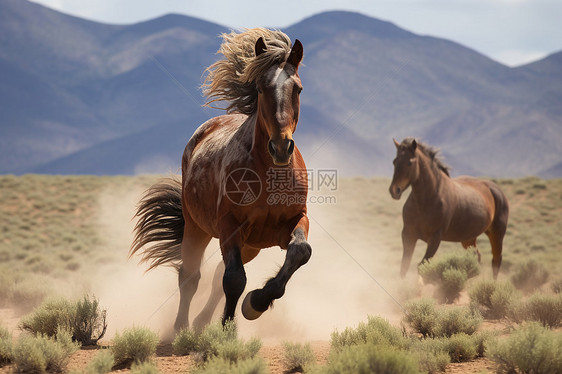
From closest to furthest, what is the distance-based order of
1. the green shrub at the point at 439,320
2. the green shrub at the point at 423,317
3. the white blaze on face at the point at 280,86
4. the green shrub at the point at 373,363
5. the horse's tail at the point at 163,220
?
the green shrub at the point at 373,363 → the white blaze on face at the point at 280,86 → the green shrub at the point at 439,320 → the green shrub at the point at 423,317 → the horse's tail at the point at 163,220

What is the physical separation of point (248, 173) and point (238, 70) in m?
1.40

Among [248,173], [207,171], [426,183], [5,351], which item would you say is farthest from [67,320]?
[426,183]

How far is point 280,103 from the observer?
15.3 feet

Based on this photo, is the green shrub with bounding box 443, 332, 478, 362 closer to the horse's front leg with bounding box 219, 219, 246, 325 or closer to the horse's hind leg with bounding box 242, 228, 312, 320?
the horse's hind leg with bounding box 242, 228, 312, 320

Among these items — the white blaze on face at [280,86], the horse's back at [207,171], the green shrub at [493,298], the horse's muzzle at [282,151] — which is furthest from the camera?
the green shrub at [493,298]

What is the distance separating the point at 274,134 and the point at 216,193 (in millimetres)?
1352

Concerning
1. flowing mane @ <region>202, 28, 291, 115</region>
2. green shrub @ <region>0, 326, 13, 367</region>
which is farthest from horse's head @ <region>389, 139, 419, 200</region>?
green shrub @ <region>0, 326, 13, 367</region>

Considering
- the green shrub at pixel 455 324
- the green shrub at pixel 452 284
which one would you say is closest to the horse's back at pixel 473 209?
the green shrub at pixel 452 284

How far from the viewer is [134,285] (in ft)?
34.4

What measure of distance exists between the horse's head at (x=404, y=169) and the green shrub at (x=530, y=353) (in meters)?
6.15

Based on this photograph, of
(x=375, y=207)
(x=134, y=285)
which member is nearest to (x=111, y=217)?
(x=375, y=207)

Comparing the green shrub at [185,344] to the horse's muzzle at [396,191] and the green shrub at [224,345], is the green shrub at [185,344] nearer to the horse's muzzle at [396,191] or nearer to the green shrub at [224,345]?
the green shrub at [224,345]

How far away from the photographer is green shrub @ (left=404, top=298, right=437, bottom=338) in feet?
20.6

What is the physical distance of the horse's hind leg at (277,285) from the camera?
4.63 meters
